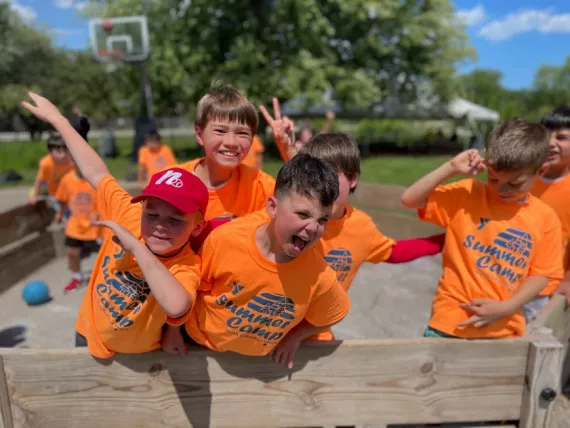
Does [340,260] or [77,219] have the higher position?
[340,260]

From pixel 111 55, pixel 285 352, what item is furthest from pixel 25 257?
pixel 111 55

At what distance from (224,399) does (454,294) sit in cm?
122

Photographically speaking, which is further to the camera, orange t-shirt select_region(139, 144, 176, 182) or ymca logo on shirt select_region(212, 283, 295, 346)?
orange t-shirt select_region(139, 144, 176, 182)

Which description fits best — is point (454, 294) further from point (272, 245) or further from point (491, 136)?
point (272, 245)

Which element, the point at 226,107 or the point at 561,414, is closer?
the point at 226,107

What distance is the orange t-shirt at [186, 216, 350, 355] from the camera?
1678 mm

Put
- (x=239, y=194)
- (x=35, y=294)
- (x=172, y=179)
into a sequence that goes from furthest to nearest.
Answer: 1. (x=35, y=294)
2. (x=239, y=194)
3. (x=172, y=179)

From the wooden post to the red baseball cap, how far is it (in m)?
1.40

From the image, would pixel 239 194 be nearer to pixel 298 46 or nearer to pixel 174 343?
pixel 174 343

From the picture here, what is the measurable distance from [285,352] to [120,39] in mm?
17096

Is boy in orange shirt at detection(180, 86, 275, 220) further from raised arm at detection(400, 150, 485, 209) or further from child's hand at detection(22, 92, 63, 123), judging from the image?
raised arm at detection(400, 150, 485, 209)

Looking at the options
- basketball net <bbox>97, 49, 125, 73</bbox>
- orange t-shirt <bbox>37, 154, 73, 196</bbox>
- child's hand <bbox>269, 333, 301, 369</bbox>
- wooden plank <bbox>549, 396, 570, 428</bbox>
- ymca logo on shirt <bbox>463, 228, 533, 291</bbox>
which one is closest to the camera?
child's hand <bbox>269, 333, 301, 369</bbox>

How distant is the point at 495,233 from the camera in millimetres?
2168

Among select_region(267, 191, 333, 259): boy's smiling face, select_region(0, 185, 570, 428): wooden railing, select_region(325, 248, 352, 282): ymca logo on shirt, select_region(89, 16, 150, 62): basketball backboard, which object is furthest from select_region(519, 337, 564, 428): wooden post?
select_region(89, 16, 150, 62): basketball backboard
